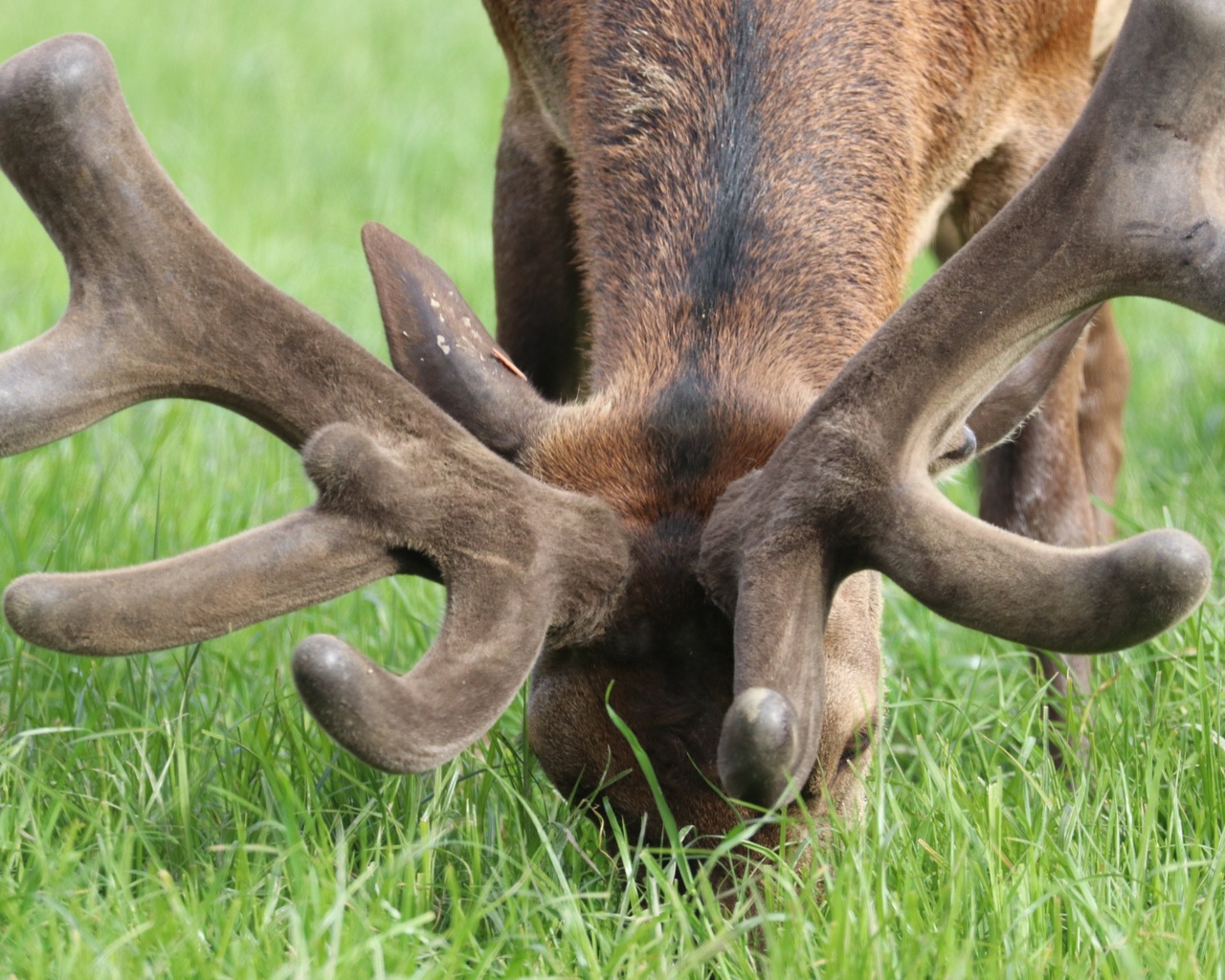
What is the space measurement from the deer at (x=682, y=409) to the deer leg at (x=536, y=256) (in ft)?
3.31

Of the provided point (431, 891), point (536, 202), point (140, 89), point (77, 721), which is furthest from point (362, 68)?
point (431, 891)

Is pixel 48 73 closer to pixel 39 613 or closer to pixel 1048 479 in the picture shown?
pixel 39 613

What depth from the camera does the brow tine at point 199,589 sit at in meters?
2.67

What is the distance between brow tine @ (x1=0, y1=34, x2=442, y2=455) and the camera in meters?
2.79

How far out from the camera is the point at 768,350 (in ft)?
10.7

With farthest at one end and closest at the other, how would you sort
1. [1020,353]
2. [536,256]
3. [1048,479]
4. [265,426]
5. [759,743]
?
[536,256], [1048,479], [265,426], [1020,353], [759,743]

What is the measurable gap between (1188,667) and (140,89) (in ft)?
31.2

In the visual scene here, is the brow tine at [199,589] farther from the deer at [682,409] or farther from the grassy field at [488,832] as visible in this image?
the grassy field at [488,832]

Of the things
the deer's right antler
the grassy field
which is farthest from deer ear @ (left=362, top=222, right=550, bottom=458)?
the grassy field

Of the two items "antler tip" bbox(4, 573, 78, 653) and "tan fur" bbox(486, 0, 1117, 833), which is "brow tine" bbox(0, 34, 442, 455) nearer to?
"antler tip" bbox(4, 573, 78, 653)

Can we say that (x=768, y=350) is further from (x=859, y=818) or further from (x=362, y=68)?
(x=362, y=68)

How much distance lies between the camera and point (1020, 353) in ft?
9.43

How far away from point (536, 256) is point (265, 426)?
1.86m

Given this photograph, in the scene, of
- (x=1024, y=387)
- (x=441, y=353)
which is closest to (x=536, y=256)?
(x=441, y=353)
